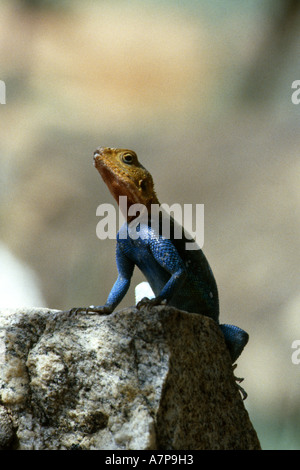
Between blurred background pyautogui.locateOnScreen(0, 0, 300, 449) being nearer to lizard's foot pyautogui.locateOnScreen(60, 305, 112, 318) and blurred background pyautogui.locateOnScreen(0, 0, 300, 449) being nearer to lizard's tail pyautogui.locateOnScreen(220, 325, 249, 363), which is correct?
lizard's tail pyautogui.locateOnScreen(220, 325, 249, 363)

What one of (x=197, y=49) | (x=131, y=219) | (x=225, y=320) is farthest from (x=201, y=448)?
(x=197, y=49)

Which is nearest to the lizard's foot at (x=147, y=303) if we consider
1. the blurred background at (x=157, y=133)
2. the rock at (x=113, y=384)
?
the rock at (x=113, y=384)

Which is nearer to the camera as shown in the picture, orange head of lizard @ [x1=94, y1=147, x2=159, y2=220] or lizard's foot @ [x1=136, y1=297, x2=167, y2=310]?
lizard's foot @ [x1=136, y1=297, x2=167, y2=310]

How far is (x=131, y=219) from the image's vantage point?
240cm

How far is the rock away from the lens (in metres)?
1.73

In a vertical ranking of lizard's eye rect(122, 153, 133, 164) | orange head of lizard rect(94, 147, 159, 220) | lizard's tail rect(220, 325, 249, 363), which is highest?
lizard's eye rect(122, 153, 133, 164)

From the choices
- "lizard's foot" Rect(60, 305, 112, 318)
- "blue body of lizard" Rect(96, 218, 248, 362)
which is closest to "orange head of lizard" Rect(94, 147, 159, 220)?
"blue body of lizard" Rect(96, 218, 248, 362)

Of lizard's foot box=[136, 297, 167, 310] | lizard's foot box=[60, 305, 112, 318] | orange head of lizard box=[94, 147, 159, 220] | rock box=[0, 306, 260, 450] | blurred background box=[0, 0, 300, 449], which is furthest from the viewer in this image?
blurred background box=[0, 0, 300, 449]

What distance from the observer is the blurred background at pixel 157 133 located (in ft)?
16.4

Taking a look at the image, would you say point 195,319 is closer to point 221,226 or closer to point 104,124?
point 221,226

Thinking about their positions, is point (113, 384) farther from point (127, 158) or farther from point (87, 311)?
point (127, 158)

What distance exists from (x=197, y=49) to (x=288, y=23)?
0.92m

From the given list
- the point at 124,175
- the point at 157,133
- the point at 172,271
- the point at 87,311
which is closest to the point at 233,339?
the point at 172,271

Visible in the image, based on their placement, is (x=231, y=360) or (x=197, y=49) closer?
(x=231, y=360)
